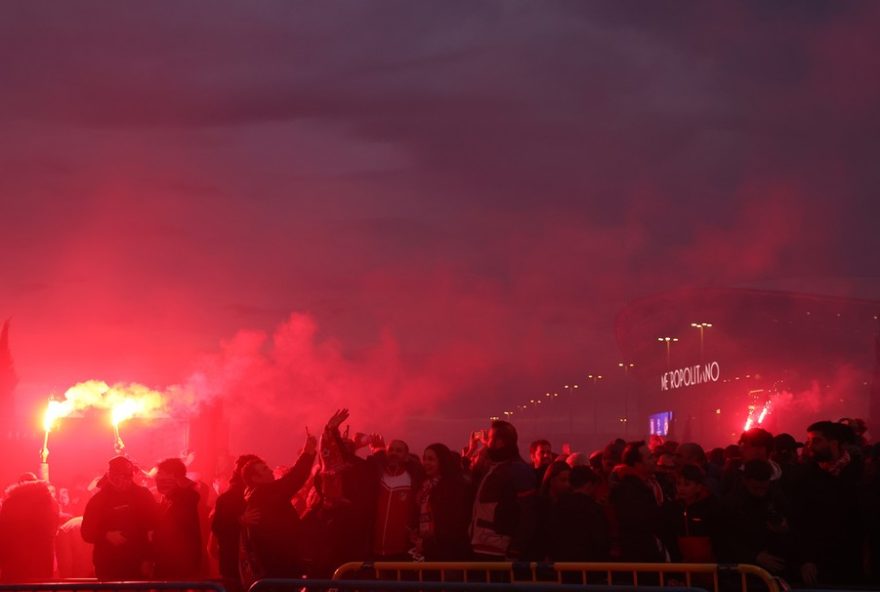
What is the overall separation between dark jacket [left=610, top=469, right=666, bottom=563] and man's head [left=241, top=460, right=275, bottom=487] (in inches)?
126

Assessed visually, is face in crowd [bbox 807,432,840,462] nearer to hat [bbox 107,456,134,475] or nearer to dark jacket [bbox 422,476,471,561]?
dark jacket [bbox 422,476,471,561]

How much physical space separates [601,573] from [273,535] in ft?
10.1

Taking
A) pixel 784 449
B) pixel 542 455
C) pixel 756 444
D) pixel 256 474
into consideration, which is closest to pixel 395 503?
pixel 256 474

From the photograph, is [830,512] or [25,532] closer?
[830,512]

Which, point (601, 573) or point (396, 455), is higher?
point (396, 455)

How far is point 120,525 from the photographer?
1066cm

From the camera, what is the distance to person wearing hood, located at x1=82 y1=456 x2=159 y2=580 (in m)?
10.6

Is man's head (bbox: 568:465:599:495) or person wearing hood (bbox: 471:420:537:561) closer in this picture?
man's head (bbox: 568:465:599:495)

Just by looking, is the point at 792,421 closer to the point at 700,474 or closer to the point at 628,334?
the point at 628,334

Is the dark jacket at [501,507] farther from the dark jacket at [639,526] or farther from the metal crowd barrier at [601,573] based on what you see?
the dark jacket at [639,526]

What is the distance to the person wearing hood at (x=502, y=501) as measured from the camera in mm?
9602

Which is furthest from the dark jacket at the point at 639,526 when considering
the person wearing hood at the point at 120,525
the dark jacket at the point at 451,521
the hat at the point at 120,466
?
the hat at the point at 120,466

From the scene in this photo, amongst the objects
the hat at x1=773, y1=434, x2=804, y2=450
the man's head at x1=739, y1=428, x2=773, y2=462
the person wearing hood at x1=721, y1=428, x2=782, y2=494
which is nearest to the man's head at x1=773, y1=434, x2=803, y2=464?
the hat at x1=773, y1=434, x2=804, y2=450

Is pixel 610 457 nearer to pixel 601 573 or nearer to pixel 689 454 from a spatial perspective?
pixel 689 454
